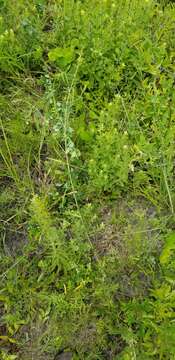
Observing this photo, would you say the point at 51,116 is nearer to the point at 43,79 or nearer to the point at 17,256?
the point at 43,79

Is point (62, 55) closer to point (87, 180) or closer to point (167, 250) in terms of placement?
point (87, 180)

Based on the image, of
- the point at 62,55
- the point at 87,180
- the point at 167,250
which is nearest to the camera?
the point at 167,250

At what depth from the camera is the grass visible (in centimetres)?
257

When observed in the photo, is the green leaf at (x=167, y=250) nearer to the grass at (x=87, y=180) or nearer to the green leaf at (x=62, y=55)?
the grass at (x=87, y=180)

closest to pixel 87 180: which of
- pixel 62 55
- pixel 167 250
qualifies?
pixel 167 250

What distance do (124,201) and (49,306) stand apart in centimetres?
83

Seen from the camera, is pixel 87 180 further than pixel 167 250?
Yes

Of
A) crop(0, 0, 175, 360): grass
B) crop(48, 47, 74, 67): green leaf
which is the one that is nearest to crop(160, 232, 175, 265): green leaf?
crop(0, 0, 175, 360): grass

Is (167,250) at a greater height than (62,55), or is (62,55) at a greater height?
(62,55)

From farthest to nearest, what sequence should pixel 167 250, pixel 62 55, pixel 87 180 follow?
pixel 62 55 → pixel 87 180 → pixel 167 250

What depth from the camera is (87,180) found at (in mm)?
3068

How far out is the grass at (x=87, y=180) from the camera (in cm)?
257

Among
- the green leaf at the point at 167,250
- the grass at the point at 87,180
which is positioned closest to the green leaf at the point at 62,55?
the grass at the point at 87,180

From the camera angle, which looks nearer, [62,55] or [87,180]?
[87,180]
